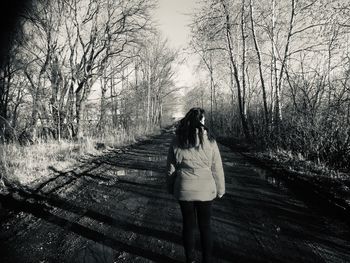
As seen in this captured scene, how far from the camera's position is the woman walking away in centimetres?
326

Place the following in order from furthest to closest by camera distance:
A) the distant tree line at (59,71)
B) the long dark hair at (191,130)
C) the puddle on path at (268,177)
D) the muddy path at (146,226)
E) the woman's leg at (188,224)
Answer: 1. the distant tree line at (59,71)
2. the puddle on path at (268,177)
3. the muddy path at (146,226)
4. the woman's leg at (188,224)
5. the long dark hair at (191,130)

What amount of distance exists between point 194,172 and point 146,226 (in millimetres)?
1988

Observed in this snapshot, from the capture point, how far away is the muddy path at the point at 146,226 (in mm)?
3811

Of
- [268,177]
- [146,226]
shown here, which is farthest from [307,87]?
[146,226]

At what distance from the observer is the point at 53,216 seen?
203 inches

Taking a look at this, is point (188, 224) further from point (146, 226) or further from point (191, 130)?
point (146, 226)

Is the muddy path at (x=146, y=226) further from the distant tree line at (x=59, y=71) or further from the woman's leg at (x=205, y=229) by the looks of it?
the distant tree line at (x=59, y=71)

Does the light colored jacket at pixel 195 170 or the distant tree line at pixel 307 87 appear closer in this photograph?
the light colored jacket at pixel 195 170

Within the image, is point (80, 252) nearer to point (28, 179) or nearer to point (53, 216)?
point (53, 216)

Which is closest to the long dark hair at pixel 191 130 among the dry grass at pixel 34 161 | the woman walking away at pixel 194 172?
the woman walking away at pixel 194 172

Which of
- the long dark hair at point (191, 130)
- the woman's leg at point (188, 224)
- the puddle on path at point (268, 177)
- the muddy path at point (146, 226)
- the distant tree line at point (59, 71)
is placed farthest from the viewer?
the distant tree line at point (59, 71)

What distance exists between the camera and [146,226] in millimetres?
4785

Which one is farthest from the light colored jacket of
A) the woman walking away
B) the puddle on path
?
the puddle on path

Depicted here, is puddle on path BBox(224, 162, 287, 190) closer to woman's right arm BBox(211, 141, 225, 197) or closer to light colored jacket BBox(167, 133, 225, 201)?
woman's right arm BBox(211, 141, 225, 197)
